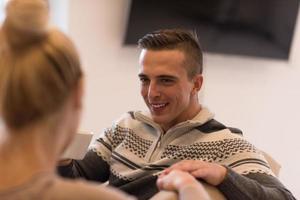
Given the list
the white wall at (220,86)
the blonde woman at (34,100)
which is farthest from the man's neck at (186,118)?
the white wall at (220,86)

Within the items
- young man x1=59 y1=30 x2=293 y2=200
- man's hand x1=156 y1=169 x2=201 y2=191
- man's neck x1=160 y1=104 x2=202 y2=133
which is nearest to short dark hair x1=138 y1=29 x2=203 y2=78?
young man x1=59 y1=30 x2=293 y2=200

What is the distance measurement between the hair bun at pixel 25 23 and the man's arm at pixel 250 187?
2.54ft

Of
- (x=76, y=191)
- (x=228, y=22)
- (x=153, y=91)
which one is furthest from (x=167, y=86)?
(x=228, y=22)

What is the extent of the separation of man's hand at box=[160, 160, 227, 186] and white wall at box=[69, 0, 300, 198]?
1.77m

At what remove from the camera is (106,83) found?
319 cm

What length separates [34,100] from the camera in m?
0.83

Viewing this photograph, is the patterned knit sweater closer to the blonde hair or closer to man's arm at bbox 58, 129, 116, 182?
man's arm at bbox 58, 129, 116, 182

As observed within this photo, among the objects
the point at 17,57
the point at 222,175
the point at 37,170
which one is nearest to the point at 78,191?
the point at 37,170

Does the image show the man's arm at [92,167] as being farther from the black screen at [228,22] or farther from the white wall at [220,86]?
the black screen at [228,22]

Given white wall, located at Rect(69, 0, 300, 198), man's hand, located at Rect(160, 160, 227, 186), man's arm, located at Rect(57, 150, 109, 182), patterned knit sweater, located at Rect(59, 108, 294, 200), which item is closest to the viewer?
man's hand, located at Rect(160, 160, 227, 186)

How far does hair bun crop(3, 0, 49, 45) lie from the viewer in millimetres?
855

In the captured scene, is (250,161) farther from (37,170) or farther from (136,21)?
(136,21)

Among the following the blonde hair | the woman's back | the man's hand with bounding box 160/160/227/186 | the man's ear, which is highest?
the blonde hair

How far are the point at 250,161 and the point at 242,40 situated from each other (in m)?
1.81
